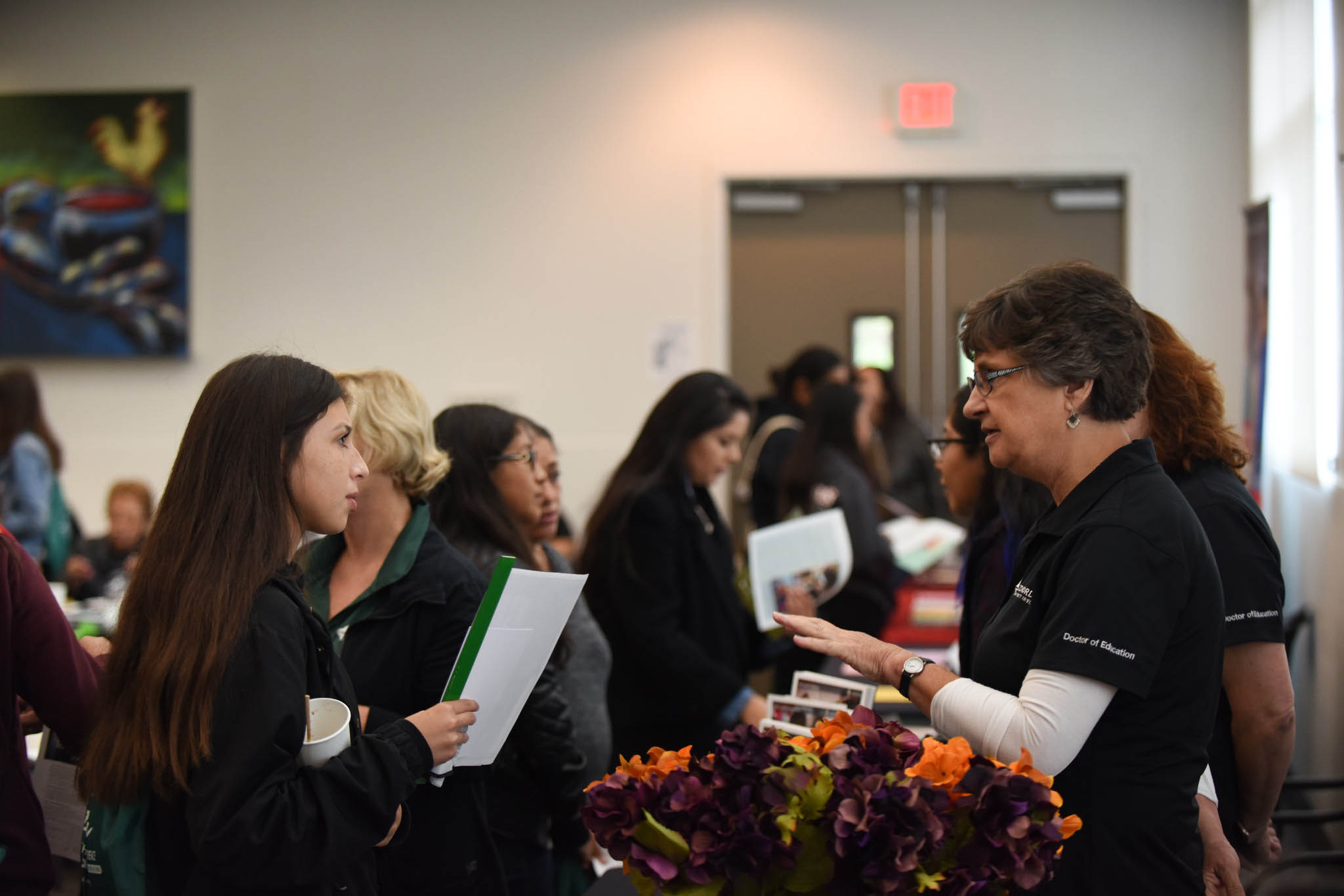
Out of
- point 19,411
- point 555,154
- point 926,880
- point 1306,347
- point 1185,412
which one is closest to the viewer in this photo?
point 926,880

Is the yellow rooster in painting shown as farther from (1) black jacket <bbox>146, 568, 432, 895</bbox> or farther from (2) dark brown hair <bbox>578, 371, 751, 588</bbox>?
(1) black jacket <bbox>146, 568, 432, 895</bbox>

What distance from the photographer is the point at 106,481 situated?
21.6ft

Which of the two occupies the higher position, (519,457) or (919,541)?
(519,457)

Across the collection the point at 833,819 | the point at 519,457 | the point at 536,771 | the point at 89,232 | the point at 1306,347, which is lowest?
the point at 536,771

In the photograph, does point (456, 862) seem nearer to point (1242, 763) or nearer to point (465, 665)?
point (465, 665)

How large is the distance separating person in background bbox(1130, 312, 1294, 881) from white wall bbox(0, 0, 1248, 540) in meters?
4.60

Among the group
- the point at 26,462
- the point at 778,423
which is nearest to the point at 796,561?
the point at 778,423

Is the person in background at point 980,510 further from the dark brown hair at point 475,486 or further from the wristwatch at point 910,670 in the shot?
the dark brown hair at point 475,486

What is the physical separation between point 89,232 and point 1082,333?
20.8 feet

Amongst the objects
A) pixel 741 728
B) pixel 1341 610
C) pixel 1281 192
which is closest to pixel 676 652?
pixel 741 728

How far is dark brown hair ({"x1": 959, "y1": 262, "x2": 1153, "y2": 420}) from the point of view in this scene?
1474 mm

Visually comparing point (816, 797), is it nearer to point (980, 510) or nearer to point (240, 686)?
point (240, 686)

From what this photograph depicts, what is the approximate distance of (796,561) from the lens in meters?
3.34

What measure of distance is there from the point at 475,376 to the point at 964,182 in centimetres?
289
